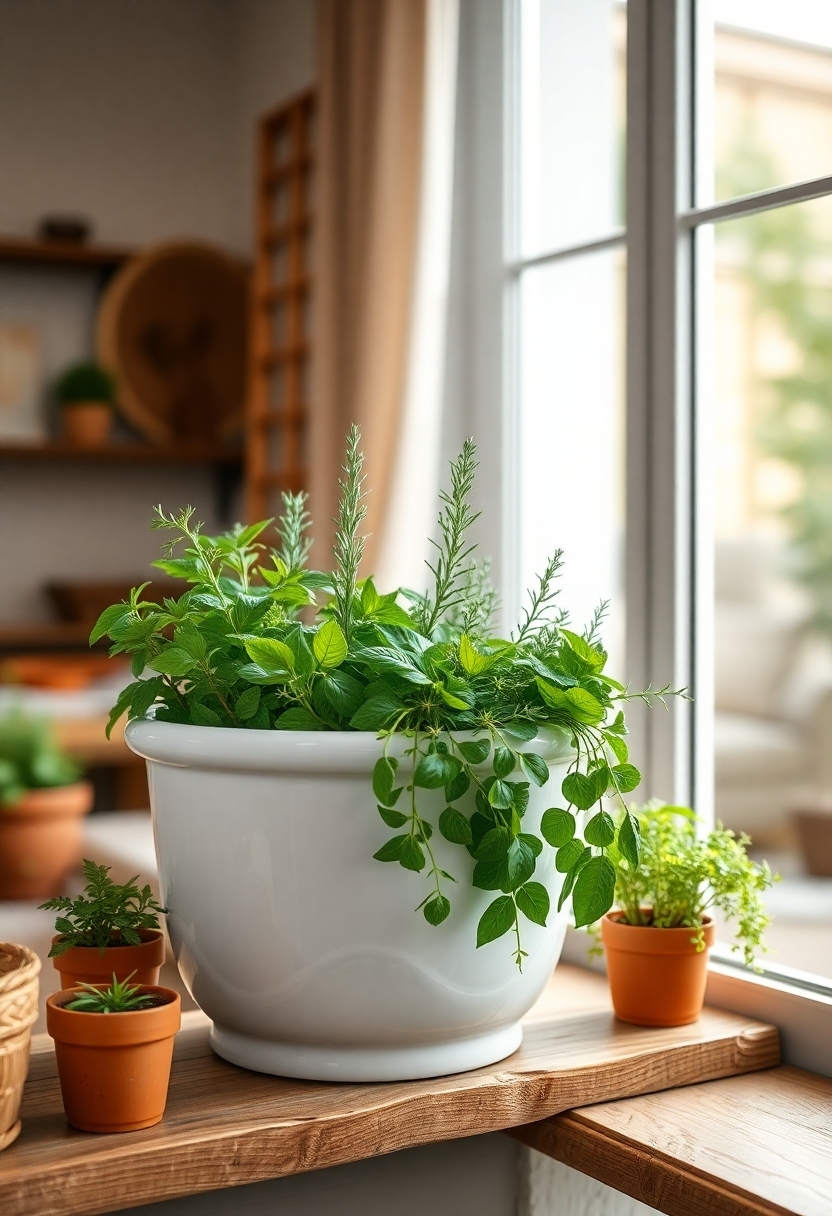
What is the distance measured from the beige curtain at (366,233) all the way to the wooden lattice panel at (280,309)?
0.80 m

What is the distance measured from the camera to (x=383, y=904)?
2.82ft

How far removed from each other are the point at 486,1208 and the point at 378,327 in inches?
51.3

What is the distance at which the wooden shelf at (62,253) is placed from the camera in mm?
3232

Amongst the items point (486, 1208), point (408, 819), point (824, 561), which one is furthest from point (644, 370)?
point (824, 561)

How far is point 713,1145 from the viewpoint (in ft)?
2.88

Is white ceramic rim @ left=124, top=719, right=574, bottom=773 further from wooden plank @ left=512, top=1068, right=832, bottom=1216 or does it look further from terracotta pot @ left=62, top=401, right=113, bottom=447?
terracotta pot @ left=62, top=401, right=113, bottom=447

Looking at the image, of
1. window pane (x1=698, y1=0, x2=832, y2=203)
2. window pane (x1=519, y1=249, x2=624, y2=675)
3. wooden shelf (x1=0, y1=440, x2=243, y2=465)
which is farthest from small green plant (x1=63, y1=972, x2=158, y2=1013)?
wooden shelf (x1=0, y1=440, x2=243, y2=465)

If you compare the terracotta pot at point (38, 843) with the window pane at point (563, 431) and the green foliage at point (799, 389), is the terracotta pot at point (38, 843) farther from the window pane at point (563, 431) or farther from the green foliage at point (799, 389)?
the green foliage at point (799, 389)

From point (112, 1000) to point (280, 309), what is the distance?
2669 millimetres

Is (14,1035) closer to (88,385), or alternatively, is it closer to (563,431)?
(563,431)

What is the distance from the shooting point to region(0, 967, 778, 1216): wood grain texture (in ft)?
2.57

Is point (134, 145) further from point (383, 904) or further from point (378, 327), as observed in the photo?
point (383, 904)

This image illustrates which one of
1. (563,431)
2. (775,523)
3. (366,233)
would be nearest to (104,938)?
(563,431)

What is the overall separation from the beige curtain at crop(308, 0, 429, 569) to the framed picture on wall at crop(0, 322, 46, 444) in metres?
1.44
